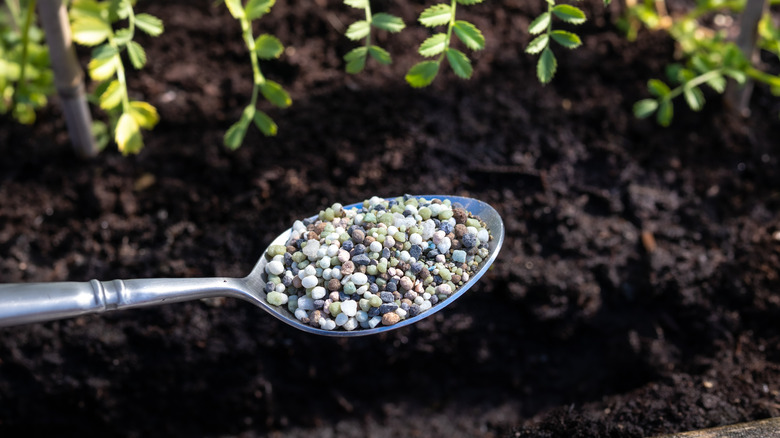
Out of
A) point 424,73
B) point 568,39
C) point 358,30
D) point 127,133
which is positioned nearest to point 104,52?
point 127,133

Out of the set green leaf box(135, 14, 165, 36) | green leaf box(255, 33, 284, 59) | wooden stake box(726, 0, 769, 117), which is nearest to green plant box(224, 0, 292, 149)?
green leaf box(255, 33, 284, 59)

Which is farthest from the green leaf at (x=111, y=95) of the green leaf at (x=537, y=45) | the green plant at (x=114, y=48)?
the green leaf at (x=537, y=45)

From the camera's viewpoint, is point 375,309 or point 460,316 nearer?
point 375,309

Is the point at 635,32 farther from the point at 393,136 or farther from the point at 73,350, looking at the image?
the point at 73,350

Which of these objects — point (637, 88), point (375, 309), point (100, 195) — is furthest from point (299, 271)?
point (637, 88)

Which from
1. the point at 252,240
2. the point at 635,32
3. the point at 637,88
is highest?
the point at 635,32

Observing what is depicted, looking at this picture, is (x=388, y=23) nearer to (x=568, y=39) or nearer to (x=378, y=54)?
(x=378, y=54)
